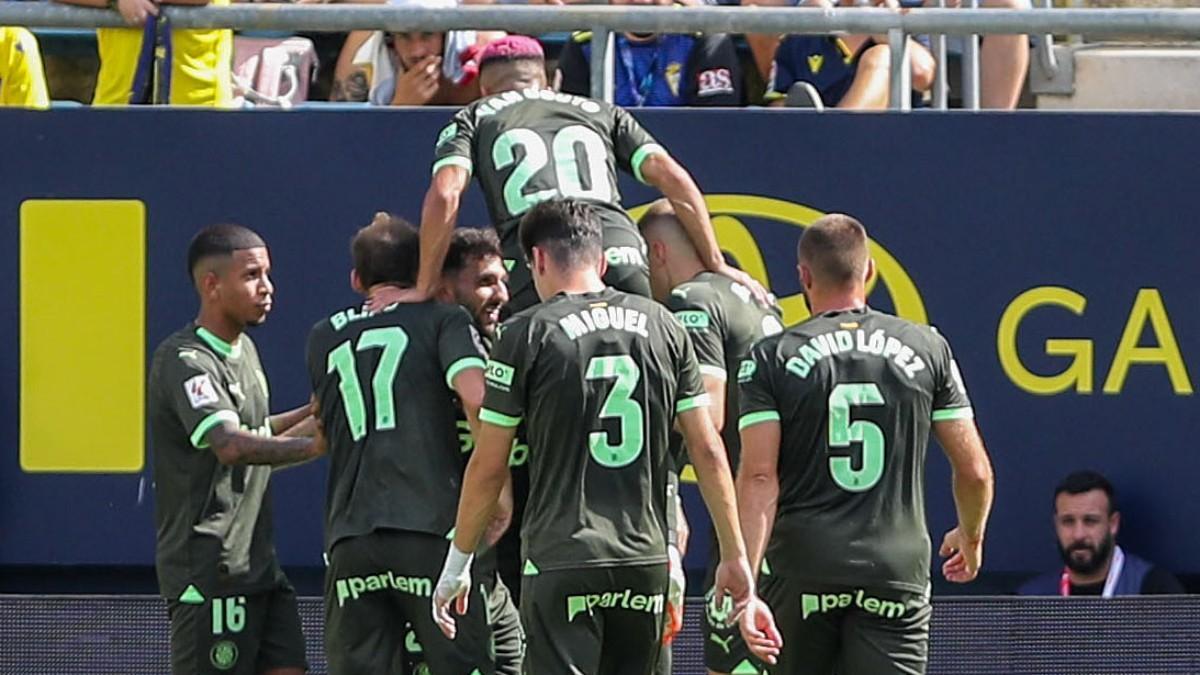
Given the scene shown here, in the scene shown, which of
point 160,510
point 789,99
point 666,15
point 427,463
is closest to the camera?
point 427,463

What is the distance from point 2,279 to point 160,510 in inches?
79.3

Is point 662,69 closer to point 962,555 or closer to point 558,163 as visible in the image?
point 558,163

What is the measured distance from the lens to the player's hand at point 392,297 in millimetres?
7809

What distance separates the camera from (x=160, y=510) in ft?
27.4

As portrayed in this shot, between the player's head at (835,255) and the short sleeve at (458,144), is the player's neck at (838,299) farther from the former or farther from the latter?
the short sleeve at (458,144)

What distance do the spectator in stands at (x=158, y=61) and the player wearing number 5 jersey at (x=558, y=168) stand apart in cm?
188

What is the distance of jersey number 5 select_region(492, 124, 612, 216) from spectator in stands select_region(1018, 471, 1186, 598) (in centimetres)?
276

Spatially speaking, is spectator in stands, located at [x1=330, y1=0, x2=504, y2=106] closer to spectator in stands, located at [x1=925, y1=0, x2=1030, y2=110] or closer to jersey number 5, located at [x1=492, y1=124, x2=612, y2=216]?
jersey number 5, located at [x1=492, y1=124, x2=612, y2=216]

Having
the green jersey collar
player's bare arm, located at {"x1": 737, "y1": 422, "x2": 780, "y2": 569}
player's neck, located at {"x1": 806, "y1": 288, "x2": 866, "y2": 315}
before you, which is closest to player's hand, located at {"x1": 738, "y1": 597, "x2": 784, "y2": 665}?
player's bare arm, located at {"x1": 737, "y1": 422, "x2": 780, "y2": 569}

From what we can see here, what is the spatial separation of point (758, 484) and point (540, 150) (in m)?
1.69

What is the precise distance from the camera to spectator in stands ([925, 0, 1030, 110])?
1045 cm

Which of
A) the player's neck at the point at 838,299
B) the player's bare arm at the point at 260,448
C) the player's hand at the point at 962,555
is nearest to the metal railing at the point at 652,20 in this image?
the player's bare arm at the point at 260,448

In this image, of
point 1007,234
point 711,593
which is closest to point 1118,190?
point 1007,234

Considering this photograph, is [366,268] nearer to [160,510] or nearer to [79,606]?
[160,510]
